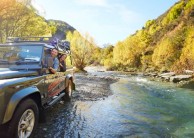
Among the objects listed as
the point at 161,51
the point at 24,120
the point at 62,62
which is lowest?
the point at 24,120

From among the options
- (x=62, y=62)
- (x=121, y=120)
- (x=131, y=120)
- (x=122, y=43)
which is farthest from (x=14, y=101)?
(x=122, y=43)

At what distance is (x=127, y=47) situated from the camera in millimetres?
57000

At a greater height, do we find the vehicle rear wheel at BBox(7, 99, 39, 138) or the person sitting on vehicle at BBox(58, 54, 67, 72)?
the person sitting on vehicle at BBox(58, 54, 67, 72)

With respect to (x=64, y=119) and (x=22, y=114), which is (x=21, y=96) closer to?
(x=22, y=114)

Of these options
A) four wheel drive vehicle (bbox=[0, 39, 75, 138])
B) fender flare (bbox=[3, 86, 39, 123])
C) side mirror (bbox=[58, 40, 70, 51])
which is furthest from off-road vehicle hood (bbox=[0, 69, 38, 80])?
side mirror (bbox=[58, 40, 70, 51])

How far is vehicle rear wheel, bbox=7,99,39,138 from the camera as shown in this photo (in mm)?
4555

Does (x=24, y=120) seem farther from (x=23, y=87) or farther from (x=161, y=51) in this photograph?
(x=161, y=51)

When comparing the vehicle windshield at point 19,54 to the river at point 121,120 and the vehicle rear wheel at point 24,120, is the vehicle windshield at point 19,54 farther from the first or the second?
the river at point 121,120

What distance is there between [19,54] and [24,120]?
225 centimetres

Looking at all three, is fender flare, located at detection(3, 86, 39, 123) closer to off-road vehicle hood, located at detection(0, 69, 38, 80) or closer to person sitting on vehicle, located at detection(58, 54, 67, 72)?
off-road vehicle hood, located at detection(0, 69, 38, 80)

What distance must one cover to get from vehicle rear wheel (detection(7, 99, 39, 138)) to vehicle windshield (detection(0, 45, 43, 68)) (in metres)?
1.57

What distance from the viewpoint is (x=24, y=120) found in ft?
16.4

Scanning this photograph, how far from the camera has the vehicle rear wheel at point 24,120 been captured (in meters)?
4.55

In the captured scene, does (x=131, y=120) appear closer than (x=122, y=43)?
Yes
